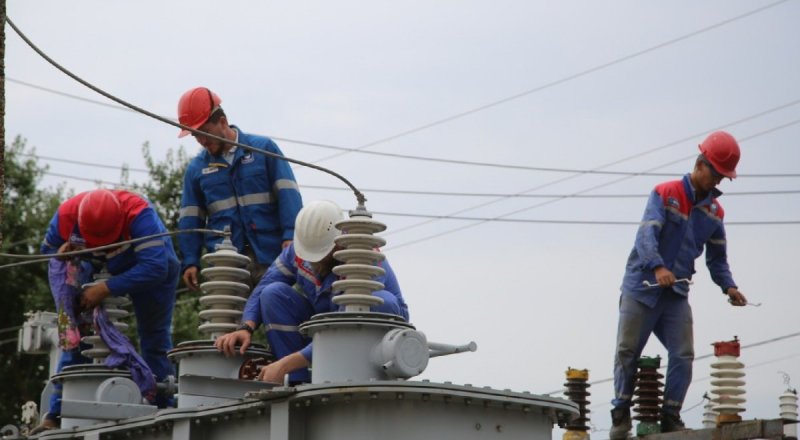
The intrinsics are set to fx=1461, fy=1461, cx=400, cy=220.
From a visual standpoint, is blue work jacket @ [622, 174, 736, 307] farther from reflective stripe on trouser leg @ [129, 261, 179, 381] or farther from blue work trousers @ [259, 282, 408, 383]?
reflective stripe on trouser leg @ [129, 261, 179, 381]

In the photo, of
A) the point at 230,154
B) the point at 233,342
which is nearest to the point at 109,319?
the point at 230,154

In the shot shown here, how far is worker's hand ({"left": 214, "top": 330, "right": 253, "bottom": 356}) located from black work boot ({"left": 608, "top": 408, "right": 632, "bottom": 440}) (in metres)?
3.00

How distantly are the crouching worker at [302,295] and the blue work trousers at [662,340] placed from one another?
2320 millimetres

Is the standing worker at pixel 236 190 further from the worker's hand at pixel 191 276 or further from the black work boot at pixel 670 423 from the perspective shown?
the black work boot at pixel 670 423

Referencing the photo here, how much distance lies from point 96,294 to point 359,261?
2.89 m

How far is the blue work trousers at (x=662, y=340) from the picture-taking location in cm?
1002

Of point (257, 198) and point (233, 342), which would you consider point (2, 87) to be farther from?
point (257, 198)

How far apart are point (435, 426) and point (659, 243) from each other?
3.44 m

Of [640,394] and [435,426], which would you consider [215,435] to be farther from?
[640,394]

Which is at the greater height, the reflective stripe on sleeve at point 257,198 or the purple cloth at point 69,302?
the reflective stripe on sleeve at point 257,198

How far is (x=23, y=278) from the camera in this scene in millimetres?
29891

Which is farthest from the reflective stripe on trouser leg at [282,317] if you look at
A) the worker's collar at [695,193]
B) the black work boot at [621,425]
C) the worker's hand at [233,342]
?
the worker's collar at [695,193]

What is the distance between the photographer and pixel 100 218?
10234 millimetres

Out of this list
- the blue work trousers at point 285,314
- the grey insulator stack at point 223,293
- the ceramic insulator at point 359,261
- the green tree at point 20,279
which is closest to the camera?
the ceramic insulator at point 359,261
